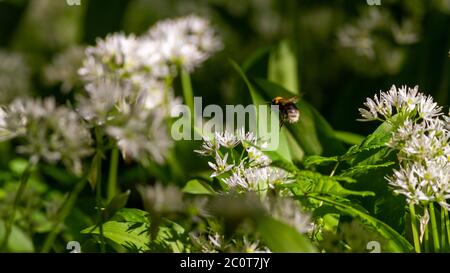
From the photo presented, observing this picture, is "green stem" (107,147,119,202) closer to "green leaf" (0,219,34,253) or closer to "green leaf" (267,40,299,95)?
"green leaf" (0,219,34,253)

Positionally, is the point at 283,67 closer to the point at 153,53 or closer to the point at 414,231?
the point at 153,53

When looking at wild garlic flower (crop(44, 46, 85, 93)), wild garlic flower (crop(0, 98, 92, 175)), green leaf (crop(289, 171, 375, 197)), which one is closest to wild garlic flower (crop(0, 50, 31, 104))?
wild garlic flower (crop(44, 46, 85, 93))

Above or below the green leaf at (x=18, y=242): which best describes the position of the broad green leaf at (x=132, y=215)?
above

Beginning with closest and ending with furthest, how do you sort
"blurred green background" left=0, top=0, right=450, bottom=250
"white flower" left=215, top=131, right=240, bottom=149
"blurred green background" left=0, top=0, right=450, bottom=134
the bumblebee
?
"white flower" left=215, top=131, right=240, bottom=149, the bumblebee, "blurred green background" left=0, top=0, right=450, bottom=250, "blurred green background" left=0, top=0, right=450, bottom=134

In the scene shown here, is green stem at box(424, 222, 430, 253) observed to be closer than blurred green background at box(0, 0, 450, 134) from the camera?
Yes

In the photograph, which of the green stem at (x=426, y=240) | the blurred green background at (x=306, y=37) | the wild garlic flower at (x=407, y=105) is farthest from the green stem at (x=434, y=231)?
the blurred green background at (x=306, y=37)

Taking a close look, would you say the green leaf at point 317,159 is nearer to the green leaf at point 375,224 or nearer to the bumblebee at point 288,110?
the green leaf at point 375,224

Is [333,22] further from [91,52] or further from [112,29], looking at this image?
[91,52]
